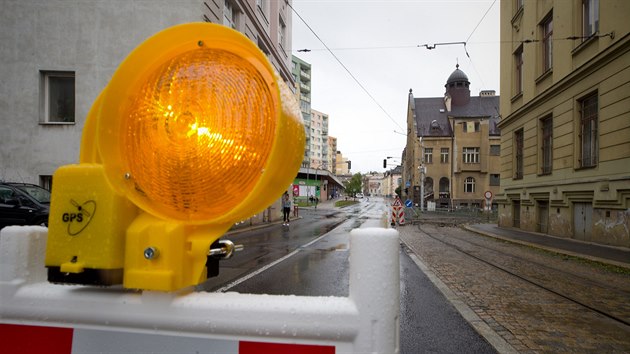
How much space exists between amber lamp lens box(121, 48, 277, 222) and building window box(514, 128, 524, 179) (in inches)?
873

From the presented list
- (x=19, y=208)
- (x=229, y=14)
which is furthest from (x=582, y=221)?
(x=19, y=208)

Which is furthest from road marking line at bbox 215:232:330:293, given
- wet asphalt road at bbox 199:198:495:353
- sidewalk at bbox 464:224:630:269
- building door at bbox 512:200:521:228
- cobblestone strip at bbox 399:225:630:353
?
building door at bbox 512:200:521:228

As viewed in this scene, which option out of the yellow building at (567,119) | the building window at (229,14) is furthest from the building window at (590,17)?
the building window at (229,14)

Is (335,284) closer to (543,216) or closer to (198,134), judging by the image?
(198,134)

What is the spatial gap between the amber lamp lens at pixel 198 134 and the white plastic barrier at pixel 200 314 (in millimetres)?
241

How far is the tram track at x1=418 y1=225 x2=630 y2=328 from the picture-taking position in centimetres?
514

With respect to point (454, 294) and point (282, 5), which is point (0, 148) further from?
point (282, 5)

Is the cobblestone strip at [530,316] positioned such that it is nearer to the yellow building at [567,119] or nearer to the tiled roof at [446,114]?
the yellow building at [567,119]

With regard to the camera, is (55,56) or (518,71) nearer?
(55,56)

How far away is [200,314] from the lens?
0.90 m

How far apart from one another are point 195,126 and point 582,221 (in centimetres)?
1630

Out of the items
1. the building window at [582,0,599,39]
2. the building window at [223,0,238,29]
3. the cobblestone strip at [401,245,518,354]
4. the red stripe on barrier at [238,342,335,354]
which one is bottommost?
the cobblestone strip at [401,245,518,354]

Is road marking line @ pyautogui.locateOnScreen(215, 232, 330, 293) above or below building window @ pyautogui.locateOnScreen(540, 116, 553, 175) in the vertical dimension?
below

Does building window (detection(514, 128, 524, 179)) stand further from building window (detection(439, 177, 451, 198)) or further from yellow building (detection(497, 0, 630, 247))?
building window (detection(439, 177, 451, 198))
